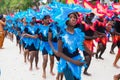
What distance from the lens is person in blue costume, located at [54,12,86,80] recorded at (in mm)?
6145

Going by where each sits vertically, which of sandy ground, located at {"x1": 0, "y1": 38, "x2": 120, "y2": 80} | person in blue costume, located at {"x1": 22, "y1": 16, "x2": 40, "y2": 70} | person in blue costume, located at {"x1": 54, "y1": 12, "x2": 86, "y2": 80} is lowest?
sandy ground, located at {"x1": 0, "y1": 38, "x2": 120, "y2": 80}

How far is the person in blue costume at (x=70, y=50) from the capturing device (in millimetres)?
6145

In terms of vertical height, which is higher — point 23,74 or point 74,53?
point 74,53

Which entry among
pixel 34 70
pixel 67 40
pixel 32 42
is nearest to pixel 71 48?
pixel 67 40

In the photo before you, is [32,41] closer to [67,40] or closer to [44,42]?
[44,42]

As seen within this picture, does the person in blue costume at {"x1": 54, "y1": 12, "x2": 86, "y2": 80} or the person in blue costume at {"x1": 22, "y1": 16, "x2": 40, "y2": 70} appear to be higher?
the person in blue costume at {"x1": 54, "y1": 12, "x2": 86, "y2": 80}

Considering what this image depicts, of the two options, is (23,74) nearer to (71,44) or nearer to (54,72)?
(54,72)

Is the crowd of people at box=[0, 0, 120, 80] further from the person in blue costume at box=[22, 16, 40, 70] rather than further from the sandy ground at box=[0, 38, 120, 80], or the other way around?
the sandy ground at box=[0, 38, 120, 80]

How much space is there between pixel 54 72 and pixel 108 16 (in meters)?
6.09

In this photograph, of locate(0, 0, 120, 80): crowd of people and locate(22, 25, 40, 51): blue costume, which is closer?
locate(0, 0, 120, 80): crowd of people

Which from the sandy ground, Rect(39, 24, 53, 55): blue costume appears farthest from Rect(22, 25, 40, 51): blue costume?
Rect(39, 24, 53, 55): blue costume

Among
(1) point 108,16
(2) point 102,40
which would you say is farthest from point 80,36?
(1) point 108,16

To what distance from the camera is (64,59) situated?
6.18 m

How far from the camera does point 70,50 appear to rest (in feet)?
20.4
